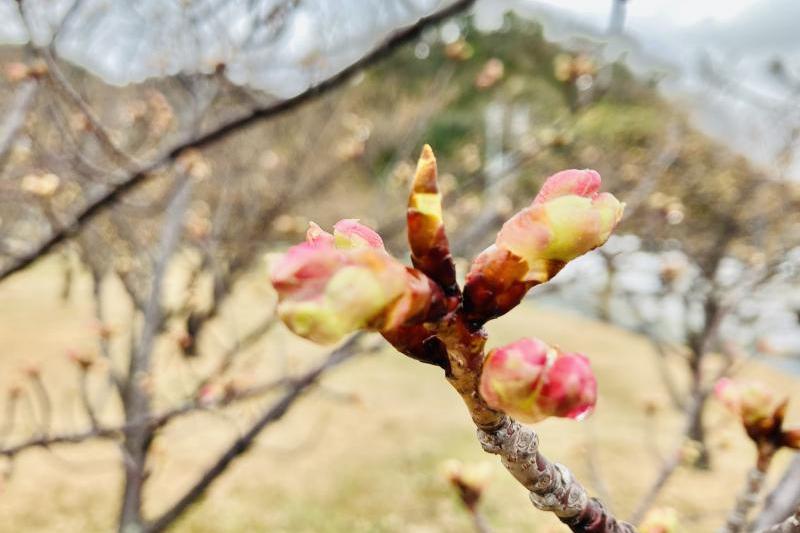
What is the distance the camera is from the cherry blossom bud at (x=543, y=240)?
298mm

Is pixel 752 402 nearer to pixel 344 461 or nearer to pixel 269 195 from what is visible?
pixel 269 195

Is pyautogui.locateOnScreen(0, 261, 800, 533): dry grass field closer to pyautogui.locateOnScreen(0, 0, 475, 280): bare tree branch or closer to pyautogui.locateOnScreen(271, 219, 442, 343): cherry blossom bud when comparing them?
pyautogui.locateOnScreen(0, 0, 475, 280): bare tree branch

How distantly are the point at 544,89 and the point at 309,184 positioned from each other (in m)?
6.27

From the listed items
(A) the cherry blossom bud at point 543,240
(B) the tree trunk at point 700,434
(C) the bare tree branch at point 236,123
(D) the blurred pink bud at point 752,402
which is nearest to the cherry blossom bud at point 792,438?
(D) the blurred pink bud at point 752,402

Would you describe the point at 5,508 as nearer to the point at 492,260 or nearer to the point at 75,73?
the point at 75,73

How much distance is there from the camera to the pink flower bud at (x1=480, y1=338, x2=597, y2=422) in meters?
0.28

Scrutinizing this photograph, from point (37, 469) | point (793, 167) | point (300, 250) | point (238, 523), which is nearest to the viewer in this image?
point (300, 250)

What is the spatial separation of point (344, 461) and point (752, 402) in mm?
6459

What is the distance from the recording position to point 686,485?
6211 mm

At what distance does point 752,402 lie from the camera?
1.79 ft

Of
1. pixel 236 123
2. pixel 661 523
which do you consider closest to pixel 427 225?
pixel 661 523

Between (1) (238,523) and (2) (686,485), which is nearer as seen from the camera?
(1) (238,523)

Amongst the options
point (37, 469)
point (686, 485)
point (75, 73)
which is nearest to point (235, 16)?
point (75, 73)

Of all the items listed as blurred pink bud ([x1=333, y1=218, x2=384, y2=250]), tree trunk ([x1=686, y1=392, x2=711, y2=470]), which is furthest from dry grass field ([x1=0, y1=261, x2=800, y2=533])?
blurred pink bud ([x1=333, y1=218, x2=384, y2=250])
